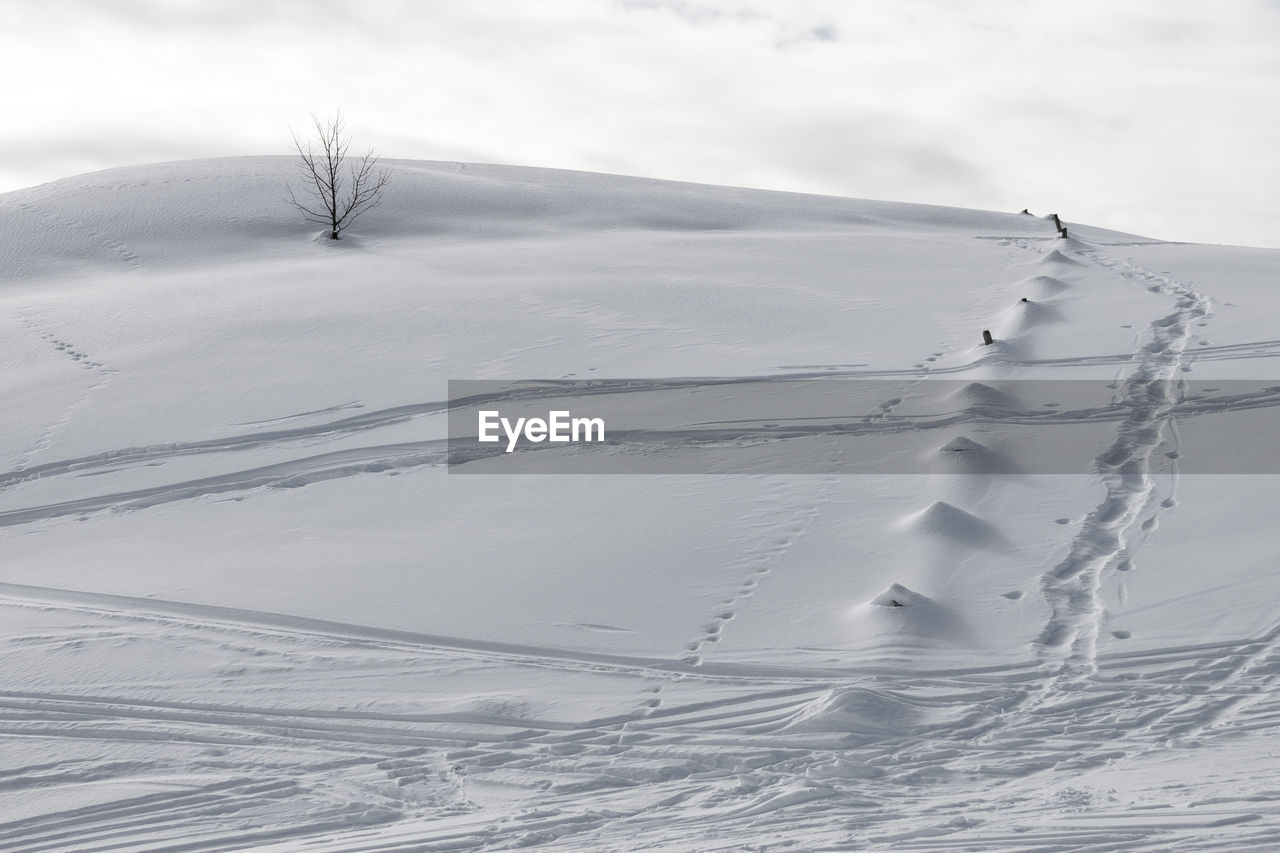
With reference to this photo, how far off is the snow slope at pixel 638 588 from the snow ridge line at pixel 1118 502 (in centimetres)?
3

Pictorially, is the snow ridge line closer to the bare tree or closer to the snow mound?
the snow mound

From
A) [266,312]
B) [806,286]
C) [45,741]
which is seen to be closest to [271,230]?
[266,312]

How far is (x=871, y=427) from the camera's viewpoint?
903 cm

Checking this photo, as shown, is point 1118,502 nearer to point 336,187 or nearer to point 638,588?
point 638,588

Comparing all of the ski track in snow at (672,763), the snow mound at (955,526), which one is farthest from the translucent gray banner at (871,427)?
the ski track in snow at (672,763)

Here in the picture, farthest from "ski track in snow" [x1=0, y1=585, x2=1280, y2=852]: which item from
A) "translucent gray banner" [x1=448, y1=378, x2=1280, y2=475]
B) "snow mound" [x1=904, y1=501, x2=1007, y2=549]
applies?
"translucent gray banner" [x1=448, y1=378, x2=1280, y2=475]

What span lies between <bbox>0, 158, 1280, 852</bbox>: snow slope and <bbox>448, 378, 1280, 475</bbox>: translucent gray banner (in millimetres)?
64

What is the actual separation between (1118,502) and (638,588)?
324 centimetres

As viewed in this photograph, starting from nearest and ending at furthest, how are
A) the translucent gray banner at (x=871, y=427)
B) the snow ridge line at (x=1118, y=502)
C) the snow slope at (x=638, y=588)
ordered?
1. the snow slope at (x=638, y=588)
2. the snow ridge line at (x=1118, y=502)
3. the translucent gray banner at (x=871, y=427)

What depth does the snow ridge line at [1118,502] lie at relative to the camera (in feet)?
19.3

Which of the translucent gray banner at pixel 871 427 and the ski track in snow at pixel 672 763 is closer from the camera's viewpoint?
the ski track in snow at pixel 672 763

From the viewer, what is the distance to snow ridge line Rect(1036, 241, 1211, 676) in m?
5.88

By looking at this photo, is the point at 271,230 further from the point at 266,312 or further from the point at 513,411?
the point at 513,411

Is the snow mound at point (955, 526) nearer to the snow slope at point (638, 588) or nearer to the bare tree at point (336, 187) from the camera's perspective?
the snow slope at point (638, 588)
